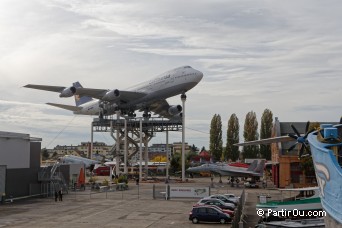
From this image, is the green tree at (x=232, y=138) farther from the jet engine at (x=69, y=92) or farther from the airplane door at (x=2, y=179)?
the airplane door at (x=2, y=179)

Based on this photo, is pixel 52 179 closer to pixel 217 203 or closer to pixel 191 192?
pixel 191 192

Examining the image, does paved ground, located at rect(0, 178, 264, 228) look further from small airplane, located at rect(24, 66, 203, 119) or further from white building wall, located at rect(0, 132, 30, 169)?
small airplane, located at rect(24, 66, 203, 119)

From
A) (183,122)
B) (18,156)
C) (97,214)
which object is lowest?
(97,214)

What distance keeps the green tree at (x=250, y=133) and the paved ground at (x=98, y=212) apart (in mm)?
67495

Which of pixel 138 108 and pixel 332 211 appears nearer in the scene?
pixel 332 211

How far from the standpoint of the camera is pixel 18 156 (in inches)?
1948

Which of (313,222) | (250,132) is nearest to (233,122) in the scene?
(250,132)

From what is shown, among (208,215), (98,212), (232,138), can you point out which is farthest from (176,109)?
(208,215)

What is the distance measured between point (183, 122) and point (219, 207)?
155ft

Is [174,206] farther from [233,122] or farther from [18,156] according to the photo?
[233,122]

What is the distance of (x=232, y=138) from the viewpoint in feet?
384

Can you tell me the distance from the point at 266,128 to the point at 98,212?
80.6m

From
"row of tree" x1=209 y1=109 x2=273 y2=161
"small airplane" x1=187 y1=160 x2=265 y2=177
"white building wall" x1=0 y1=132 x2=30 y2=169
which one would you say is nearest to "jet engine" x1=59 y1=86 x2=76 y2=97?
"white building wall" x1=0 y1=132 x2=30 y2=169
